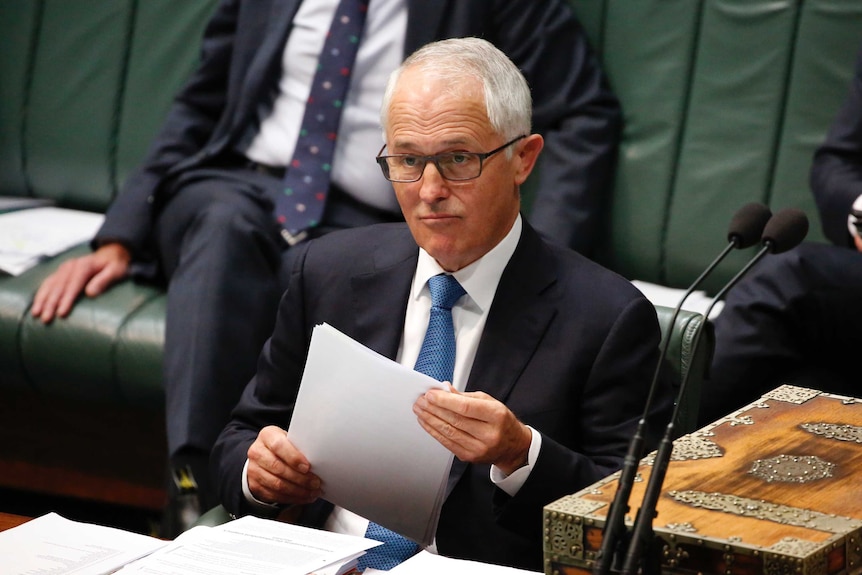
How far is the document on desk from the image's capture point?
161 centimetres

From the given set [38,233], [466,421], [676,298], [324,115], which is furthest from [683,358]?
[38,233]

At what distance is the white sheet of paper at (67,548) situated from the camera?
1.51 m

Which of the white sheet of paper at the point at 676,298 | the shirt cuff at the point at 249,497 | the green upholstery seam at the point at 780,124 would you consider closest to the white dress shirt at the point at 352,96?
the white sheet of paper at the point at 676,298

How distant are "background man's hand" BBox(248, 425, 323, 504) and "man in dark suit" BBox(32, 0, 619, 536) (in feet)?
3.67

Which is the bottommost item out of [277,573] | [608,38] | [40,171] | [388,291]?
[40,171]

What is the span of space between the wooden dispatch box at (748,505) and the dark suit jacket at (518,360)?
0.26 meters

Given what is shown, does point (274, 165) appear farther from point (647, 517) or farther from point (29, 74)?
point (647, 517)

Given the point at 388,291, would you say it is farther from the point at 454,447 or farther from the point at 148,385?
the point at 148,385

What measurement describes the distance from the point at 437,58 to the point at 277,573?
831 mm

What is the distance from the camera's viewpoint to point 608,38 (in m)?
3.33

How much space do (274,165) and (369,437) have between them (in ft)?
5.71

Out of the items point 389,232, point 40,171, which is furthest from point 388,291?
point 40,171

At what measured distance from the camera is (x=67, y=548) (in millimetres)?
1573

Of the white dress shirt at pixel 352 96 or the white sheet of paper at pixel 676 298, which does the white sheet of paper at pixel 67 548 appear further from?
the white dress shirt at pixel 352 96
